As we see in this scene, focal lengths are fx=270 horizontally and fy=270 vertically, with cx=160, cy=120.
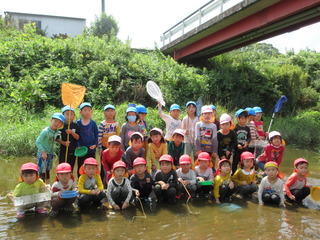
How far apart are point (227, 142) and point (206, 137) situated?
0.43 meters

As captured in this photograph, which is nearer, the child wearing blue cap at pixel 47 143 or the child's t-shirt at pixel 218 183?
the child wearing blue cap at pixel 47 143

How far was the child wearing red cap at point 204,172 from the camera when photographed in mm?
4650

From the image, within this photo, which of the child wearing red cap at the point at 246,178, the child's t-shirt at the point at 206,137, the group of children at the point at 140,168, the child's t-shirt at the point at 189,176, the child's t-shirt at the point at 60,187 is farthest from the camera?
the child's t-shirt at the point at 206,137

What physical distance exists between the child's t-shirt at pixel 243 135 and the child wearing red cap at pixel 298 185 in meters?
1.11

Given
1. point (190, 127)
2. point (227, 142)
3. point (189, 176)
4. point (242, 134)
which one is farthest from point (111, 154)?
point (242, 134)

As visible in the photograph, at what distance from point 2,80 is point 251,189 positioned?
10742 millimetres

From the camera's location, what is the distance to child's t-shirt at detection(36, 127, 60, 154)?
14.6ft

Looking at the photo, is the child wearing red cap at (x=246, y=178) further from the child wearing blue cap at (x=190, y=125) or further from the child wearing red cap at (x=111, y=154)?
Result: the child wearing red cap at (x=111, y=154)

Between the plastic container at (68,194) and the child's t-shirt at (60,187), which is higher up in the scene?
the child's t-shirt at (60,187)

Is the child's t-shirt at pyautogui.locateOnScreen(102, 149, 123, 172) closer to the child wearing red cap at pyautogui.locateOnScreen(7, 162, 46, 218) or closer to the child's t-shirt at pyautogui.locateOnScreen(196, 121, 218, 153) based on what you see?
the child wearing red cap at pyautogui.locateOnScreen(7, 162, 46, 218)

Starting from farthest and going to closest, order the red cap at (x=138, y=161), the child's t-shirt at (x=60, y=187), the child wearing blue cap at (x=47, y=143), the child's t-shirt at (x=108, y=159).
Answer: the child's t-shirt at (x=108, y=159)
the child wearing blue cap at (x=47, y=143)
the red cap at (x=138, y=161)
the child's t-shirt at (x=60, y=187)

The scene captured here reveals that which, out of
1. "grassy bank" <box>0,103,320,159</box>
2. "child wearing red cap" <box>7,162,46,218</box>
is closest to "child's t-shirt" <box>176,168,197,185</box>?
"child wearing red cap" <box>7,162,46,218</box>

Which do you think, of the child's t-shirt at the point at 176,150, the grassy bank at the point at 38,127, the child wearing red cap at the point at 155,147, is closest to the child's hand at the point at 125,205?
the child wearing red cap at the point at 155,147

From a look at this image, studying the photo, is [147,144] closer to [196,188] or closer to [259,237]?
[196,188]
